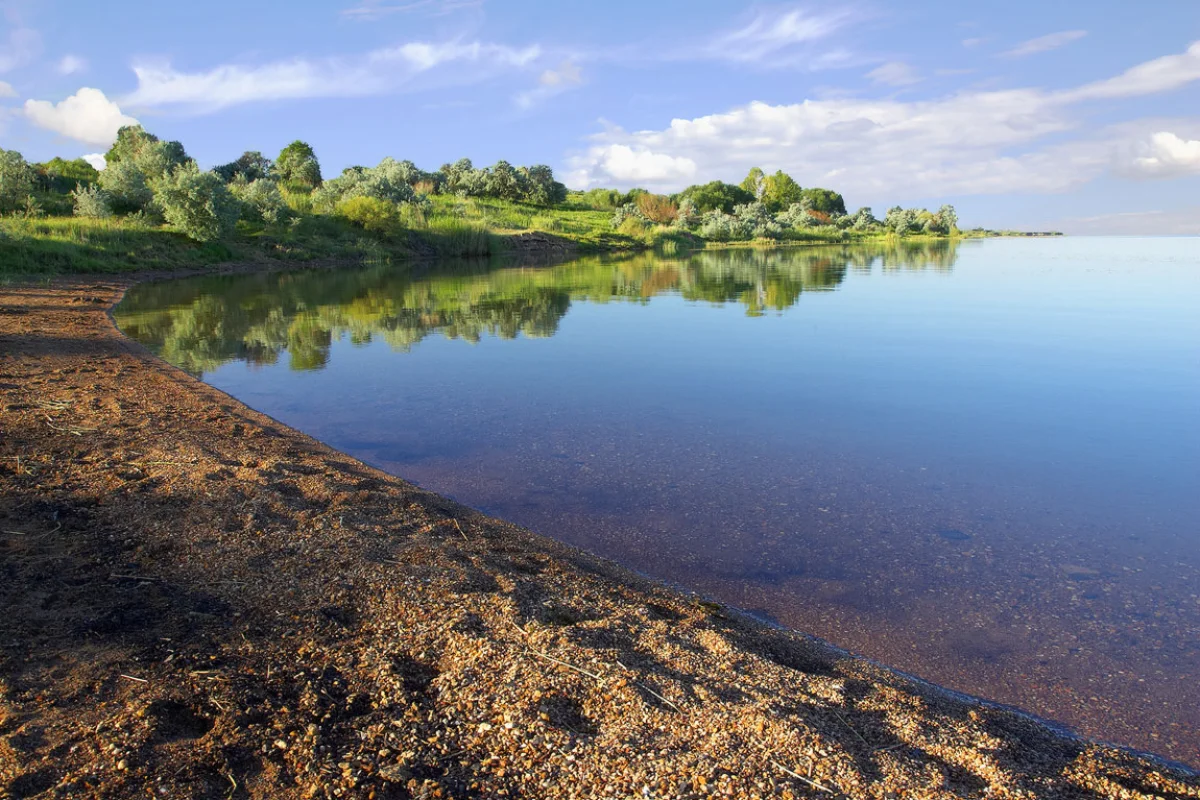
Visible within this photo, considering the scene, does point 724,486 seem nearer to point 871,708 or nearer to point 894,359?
point 871,708

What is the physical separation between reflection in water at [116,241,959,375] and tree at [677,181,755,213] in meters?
61.3

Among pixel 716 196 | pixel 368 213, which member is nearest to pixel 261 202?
pixel 368 213

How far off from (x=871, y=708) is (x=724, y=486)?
3.33 metres

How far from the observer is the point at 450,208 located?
53750 millimetres

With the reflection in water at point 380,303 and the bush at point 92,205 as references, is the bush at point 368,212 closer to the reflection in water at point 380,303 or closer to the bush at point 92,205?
the reflection in water at point 380,303

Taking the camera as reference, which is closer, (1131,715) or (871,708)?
(871,708)

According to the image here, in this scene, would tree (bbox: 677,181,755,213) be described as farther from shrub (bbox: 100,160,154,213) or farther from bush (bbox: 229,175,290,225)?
shrub (bbox: 100,160,154,213)

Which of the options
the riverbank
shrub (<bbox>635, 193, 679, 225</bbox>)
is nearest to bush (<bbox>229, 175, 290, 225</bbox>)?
the riverbank

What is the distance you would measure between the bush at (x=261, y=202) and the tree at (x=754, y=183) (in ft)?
264

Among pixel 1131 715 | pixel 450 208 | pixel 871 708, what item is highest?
pixel 450 208

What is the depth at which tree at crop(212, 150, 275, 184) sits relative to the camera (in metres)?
49.0

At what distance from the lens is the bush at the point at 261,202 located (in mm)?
36031

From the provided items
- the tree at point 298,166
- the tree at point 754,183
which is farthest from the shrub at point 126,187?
the tree at point 754,183

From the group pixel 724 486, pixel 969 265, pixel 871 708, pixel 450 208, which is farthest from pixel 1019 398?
pixel 450 208
